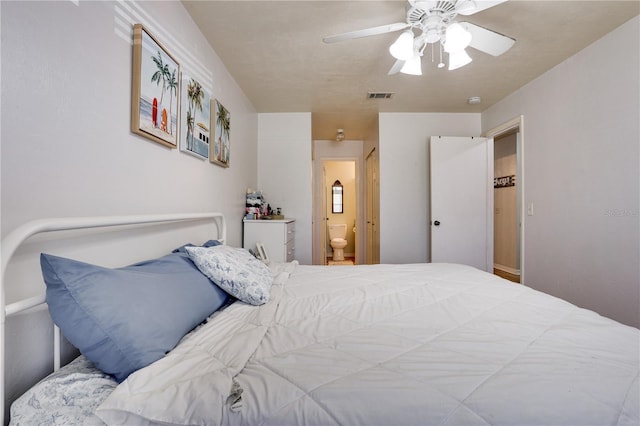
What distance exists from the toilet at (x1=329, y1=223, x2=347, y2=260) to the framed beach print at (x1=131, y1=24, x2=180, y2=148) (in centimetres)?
460

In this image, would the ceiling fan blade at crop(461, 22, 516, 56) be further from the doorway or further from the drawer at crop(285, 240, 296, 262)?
the doorway

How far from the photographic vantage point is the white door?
324cm

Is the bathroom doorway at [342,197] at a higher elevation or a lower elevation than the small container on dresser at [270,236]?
higher

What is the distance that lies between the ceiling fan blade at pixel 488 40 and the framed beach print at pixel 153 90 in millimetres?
1648

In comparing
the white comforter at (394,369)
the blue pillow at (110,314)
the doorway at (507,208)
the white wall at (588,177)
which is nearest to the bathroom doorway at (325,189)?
the doorway at (507,208)

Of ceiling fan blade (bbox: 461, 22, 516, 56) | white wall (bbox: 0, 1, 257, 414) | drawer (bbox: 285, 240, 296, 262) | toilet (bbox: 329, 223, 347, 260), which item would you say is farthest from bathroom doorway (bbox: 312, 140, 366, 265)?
ceiling fan blade (bbox: 461, 22, 516, 56)

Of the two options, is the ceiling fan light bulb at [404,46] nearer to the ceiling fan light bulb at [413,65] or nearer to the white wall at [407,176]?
the ceiling fan light bulb at [413,65]

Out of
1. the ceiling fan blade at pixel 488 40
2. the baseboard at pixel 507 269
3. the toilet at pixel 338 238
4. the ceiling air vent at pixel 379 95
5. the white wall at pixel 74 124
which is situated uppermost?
the ceiling air vent at pixel 379 95

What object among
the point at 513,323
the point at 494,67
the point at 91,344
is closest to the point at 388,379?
the point at 513,323

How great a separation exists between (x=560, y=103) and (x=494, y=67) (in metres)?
0.67

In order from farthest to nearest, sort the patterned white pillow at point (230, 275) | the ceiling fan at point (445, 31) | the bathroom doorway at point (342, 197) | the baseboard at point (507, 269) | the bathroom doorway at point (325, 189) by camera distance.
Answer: the bathroom doorway at point (342, 197) < the bathroom doorway at point (325, 189) < the baseboard at point (507, 269) < the ceiling fan at point (445, 31) < the patterned white pillow at point (230, 275)

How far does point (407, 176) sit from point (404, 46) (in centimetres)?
214

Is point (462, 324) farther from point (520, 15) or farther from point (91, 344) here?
point (520, 15)

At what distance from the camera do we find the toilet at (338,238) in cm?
580
